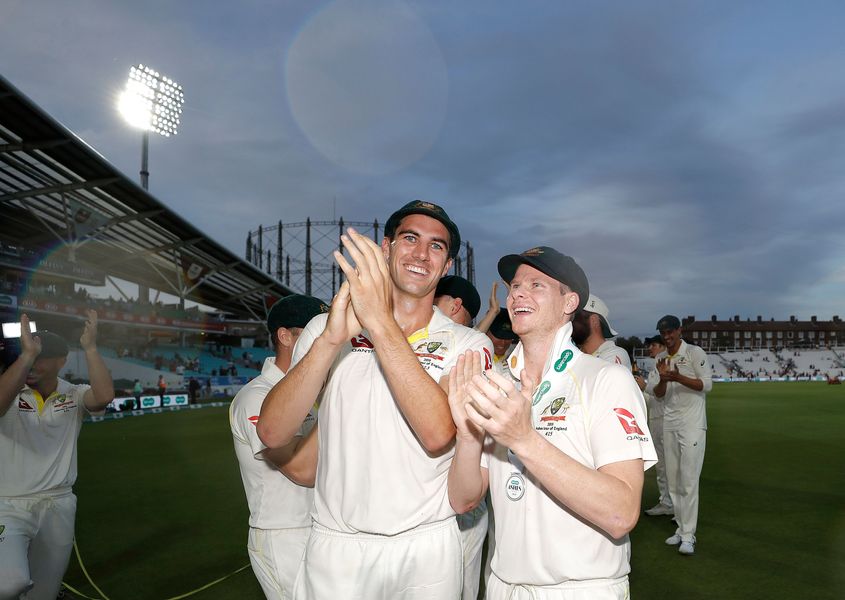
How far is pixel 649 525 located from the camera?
7.22 metres

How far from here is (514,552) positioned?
232cm

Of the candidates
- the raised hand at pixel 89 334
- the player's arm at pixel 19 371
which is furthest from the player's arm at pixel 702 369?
the player's arm at pixel 19 371

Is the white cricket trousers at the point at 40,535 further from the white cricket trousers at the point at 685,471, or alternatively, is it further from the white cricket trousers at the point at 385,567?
the white cricket trousers at the point at 685,471

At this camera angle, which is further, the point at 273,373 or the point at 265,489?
the point at 273,373

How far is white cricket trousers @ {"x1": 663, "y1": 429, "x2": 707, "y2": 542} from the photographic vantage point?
20.4ft

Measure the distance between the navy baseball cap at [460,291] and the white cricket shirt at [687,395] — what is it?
3027 millimetres

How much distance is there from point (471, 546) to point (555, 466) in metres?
2.77

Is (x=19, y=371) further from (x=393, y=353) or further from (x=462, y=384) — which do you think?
(x=462, y=384)

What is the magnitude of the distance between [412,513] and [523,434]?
0.83 m

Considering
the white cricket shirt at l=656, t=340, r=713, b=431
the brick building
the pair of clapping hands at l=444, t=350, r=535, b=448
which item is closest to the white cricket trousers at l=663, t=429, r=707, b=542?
the white cricket shirt at l=656, t=340, r=713, b=431

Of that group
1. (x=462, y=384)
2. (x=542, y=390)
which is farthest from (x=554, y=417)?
(x=462, y=384)

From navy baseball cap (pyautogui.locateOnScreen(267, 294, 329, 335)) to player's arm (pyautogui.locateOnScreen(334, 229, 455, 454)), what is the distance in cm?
176

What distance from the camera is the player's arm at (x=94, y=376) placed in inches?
181

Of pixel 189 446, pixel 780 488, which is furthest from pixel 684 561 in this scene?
pixel 189 446
